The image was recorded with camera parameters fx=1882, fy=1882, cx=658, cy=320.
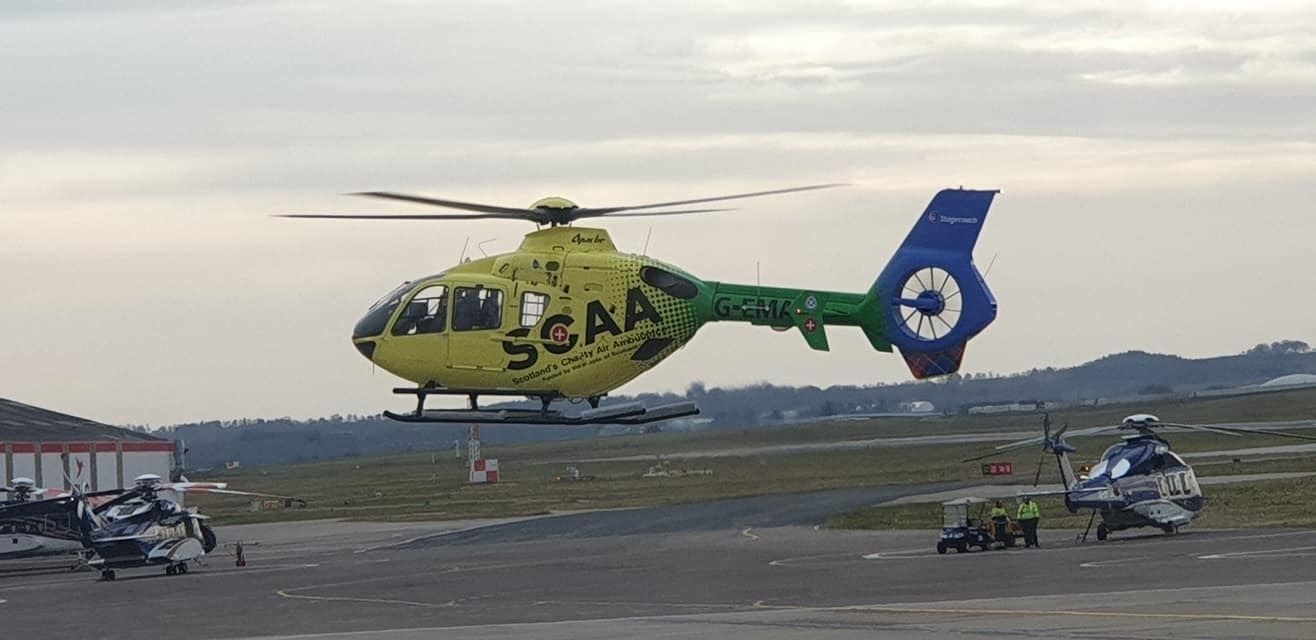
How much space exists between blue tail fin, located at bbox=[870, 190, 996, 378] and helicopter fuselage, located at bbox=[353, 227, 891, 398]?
2448 mm

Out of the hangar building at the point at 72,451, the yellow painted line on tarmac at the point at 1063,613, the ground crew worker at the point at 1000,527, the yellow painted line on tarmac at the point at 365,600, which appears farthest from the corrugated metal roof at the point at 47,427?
the yellow painted line on tarmac at the point at 1063,613

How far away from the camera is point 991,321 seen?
35.1 m

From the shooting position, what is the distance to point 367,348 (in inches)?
1473

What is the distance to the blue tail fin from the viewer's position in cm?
3509

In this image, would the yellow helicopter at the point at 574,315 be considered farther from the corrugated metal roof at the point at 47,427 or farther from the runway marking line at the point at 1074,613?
the corrugated metal roof at the point at 47,427

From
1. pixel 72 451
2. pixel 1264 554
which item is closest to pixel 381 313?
pixel 1264 554

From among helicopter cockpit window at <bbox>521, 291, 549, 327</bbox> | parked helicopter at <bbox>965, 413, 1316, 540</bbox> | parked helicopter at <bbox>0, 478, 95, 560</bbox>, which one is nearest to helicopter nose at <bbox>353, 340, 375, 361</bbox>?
helicopter cockpit window at <bbox>521, 291, 549, 327</bbox>

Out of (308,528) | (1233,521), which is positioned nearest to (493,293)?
(1233,521)

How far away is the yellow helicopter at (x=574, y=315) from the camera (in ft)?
118

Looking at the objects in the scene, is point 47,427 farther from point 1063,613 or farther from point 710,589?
point 1063,613

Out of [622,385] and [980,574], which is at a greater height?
[622,385]

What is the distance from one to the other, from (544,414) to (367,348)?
390cm

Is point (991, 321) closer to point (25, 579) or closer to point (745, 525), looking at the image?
point (745, 525)

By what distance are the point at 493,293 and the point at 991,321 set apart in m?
9.54
